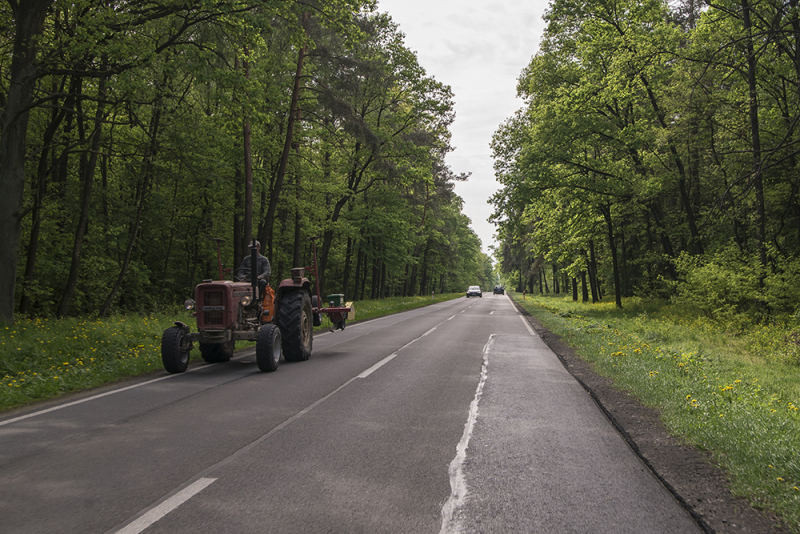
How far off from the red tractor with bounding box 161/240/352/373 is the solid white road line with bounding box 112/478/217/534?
14.9 feet

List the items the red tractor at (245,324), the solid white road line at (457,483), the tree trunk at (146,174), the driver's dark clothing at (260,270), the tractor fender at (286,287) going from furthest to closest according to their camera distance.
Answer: the tree trunk at (146,174) < the tractor fender at (286,287) < the driver's dark clothing at (260,270) < the red tractor at (245,324) < the solid white road line at (457,483)

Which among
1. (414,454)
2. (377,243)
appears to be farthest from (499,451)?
(377,243)

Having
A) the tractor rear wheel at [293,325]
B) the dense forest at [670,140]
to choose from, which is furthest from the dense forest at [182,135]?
the dense forest at [670,140]

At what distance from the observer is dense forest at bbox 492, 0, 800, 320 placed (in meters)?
13.9

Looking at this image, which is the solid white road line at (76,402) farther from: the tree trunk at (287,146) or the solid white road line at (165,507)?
the tree trunk at (287,146)

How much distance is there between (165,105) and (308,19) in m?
8.02

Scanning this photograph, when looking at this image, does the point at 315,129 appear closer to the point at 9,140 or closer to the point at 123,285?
the point at 123,285

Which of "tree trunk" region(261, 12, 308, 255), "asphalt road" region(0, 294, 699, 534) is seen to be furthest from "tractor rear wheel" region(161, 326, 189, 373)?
"tree trunk" region(261, 12, 308, 255)

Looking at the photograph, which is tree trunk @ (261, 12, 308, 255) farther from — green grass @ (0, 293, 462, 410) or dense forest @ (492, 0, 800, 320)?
dense forest @ (492, 0, 800, 320)

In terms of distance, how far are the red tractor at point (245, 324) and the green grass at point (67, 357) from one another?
2.77 ft

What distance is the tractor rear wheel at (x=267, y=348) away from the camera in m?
8.05

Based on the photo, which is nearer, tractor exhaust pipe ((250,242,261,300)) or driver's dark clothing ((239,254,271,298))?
tractor exhaust pipe ((250,242,261,300))

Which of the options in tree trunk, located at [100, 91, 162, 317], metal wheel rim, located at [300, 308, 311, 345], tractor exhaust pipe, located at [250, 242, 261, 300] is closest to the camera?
tractor exhaust pipe, located at [250, 242, 261, 300]

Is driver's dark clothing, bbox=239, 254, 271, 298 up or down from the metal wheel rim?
up
